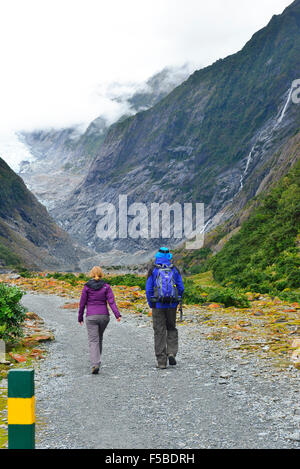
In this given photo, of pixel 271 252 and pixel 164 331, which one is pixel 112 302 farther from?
pixel 271 252

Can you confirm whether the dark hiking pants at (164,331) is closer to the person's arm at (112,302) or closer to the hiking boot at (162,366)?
the hiking boot at (162,366)

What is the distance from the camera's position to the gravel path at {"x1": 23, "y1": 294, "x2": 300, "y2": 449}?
6.51 m

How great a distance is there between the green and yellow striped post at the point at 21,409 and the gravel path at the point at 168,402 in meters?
1.64

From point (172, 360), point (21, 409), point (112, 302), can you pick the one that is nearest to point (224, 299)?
point (172, 360)

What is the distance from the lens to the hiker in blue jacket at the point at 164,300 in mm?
10781

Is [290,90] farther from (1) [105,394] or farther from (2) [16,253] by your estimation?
(1) [105,394]

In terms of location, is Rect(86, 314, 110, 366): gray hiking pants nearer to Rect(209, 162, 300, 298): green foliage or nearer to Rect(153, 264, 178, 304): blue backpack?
Rect(153, 264, 178, 304): blue backpack

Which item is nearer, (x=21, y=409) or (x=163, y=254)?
(x=21, y=409)

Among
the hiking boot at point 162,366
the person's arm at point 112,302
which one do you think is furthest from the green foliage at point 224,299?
the person's arm at point 112,302

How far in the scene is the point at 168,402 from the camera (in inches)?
329

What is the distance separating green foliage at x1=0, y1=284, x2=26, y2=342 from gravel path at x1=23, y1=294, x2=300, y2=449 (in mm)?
1388

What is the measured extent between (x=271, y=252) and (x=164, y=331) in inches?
1024

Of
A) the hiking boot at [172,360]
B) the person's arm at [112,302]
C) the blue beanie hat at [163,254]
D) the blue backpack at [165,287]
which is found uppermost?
the blue beanie hat at [163,254]

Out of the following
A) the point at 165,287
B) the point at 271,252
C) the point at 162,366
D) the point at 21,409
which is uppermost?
the point at 271,252
